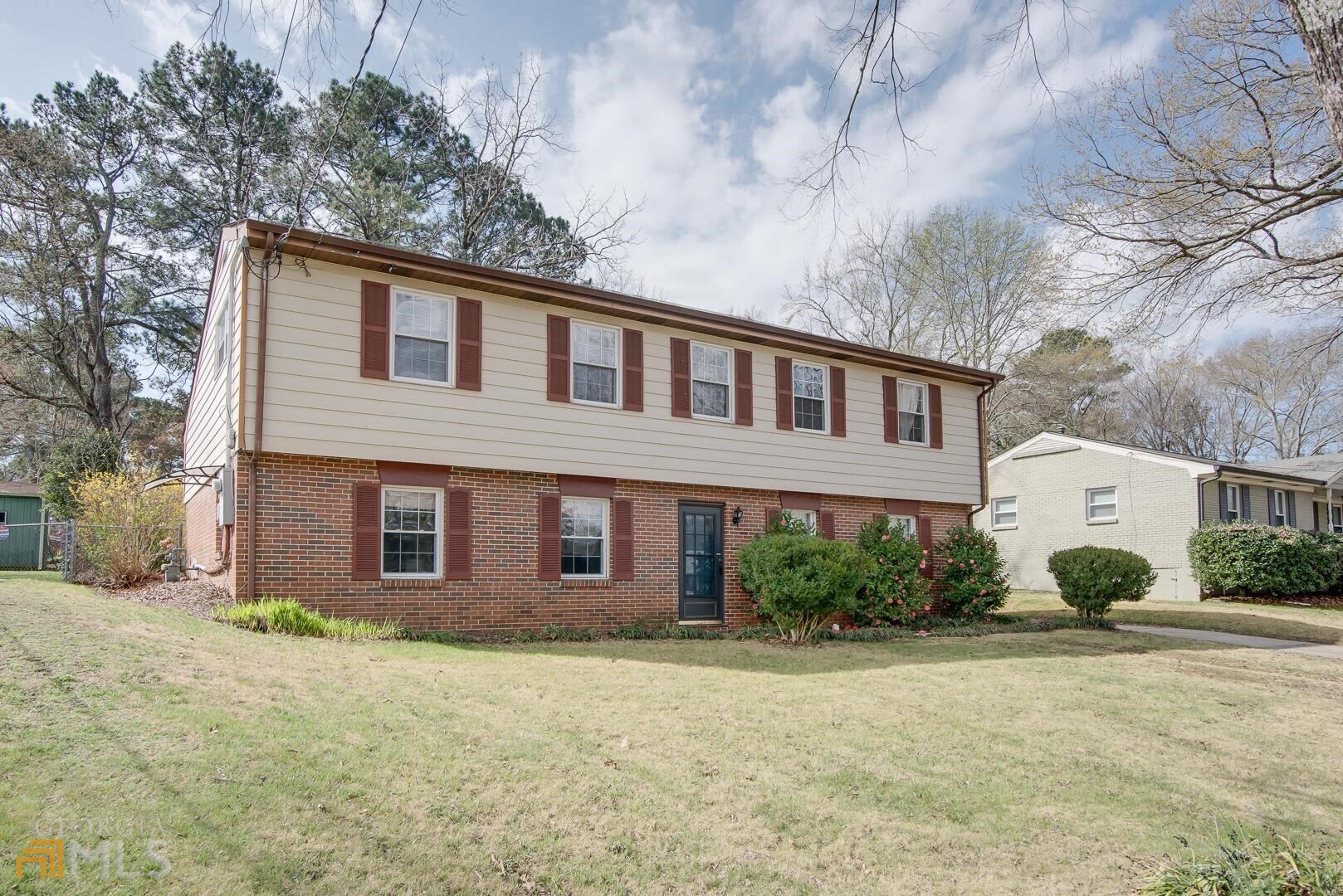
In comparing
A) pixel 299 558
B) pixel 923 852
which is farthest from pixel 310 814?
pixel 299 558

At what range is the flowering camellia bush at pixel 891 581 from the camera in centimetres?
1371

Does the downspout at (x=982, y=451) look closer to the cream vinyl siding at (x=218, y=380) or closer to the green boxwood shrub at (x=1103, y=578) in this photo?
the green boxwood shrub at (x=1103, y=578)

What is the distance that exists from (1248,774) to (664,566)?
7907mm

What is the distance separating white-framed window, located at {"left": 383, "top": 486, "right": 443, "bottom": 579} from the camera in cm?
1056

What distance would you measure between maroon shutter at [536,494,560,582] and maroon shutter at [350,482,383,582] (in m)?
2.20

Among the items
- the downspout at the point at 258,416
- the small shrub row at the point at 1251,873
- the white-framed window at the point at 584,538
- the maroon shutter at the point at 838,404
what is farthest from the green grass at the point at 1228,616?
the downspout at the point at 258,416

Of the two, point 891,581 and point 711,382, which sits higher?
point 711,382

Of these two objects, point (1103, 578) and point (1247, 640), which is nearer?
point (1247, 640)

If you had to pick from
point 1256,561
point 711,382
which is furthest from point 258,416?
point 1256,561

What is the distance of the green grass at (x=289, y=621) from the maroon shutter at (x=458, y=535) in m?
1.47

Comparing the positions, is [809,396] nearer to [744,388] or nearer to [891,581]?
[744,388]

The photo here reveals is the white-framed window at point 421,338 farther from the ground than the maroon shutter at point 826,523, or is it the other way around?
the white-framed window at point 421,338

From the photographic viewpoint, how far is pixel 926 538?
627 inches

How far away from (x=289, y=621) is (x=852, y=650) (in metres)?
7.13
